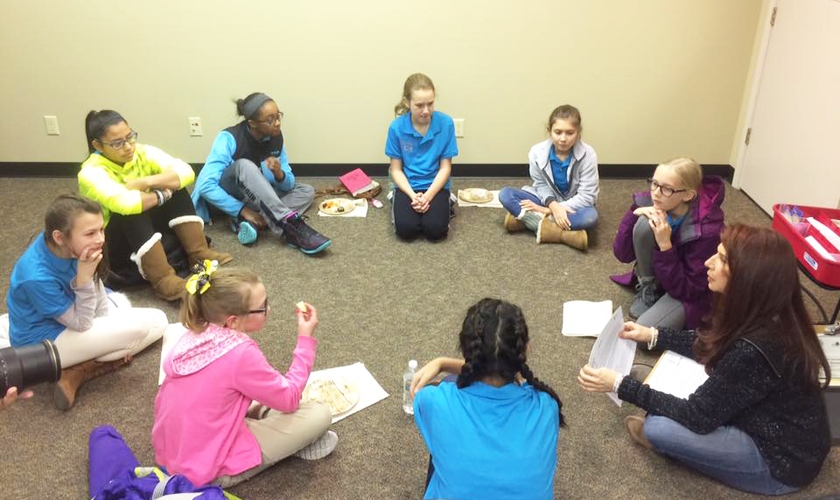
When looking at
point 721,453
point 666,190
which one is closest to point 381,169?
point 666,190

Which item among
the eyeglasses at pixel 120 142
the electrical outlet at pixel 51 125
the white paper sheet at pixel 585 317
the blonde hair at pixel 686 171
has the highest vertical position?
the blonde hair at pixel 686 171

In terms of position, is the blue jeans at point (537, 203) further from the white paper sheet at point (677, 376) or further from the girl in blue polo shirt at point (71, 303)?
the girl in blue polo shirt at point (71, 303)

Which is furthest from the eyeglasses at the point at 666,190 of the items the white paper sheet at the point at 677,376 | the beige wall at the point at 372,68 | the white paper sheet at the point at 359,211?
the white paper sheet at the point at 359,211

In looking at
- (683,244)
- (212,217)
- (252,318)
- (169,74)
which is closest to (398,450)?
(252,318)

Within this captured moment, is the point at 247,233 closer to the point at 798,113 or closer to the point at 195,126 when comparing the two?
the point at 195,126

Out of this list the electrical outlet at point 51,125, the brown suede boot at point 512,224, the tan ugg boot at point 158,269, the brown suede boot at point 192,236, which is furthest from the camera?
the electrical outlet at point 51,125

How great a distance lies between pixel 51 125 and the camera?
3.87 meters

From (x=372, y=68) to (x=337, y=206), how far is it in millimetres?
803

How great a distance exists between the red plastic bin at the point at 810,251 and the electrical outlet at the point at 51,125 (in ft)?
12.2

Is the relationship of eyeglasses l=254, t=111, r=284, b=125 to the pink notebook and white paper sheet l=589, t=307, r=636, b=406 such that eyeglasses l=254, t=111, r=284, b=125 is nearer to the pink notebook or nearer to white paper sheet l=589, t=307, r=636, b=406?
the pink notebook

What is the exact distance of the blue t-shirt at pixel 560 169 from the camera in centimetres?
327

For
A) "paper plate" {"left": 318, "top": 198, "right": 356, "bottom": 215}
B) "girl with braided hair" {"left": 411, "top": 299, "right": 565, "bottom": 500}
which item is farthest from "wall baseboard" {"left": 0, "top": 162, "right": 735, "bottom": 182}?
"girl with braided hair" {"left": 411, "top": 299, "right": 565, "bottom": 500}

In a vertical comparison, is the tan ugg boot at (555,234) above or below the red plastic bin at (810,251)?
below

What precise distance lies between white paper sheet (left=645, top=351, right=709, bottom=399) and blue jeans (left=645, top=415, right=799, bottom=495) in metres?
0.15
